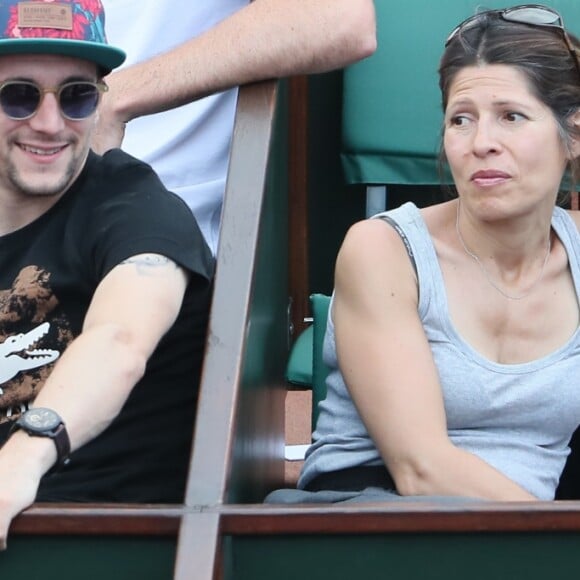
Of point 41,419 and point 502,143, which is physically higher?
point 502,143

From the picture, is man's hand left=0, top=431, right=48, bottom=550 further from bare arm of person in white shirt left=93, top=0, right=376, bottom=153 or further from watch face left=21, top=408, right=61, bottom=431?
bare arm of person in white shirt left=93, top=0, right=376, bottom=153

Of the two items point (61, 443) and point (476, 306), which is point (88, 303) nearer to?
point (61, 443)

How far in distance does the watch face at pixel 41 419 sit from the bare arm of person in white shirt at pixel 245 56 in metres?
0.77

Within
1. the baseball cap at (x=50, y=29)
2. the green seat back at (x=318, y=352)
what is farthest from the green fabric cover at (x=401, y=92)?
the baseball cap at (x=50, y=29)

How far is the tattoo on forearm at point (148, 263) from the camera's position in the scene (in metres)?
1.83

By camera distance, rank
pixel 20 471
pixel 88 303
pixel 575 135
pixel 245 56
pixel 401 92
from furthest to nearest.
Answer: pixel 401 92, pixel 245 56, pixel 575 135, pixel 88 303, pixel 20 471

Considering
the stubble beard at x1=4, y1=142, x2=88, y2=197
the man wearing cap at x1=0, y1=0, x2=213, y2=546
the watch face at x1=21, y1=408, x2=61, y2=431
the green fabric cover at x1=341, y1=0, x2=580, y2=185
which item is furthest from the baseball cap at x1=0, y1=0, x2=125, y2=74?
the green fabric cover at x1=341, y1=0, x2=580, y2=185

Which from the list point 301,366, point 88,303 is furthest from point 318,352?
point 88,303

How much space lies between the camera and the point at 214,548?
1.39m

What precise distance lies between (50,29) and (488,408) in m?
0.84

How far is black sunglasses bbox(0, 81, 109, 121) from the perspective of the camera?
192cm

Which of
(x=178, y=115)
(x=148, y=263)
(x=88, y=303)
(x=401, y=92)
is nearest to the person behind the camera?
(x=148, y=263)

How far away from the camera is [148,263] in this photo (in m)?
1.84

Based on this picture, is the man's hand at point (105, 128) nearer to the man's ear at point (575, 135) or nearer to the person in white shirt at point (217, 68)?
the person in white shirt at point (217, 68)
